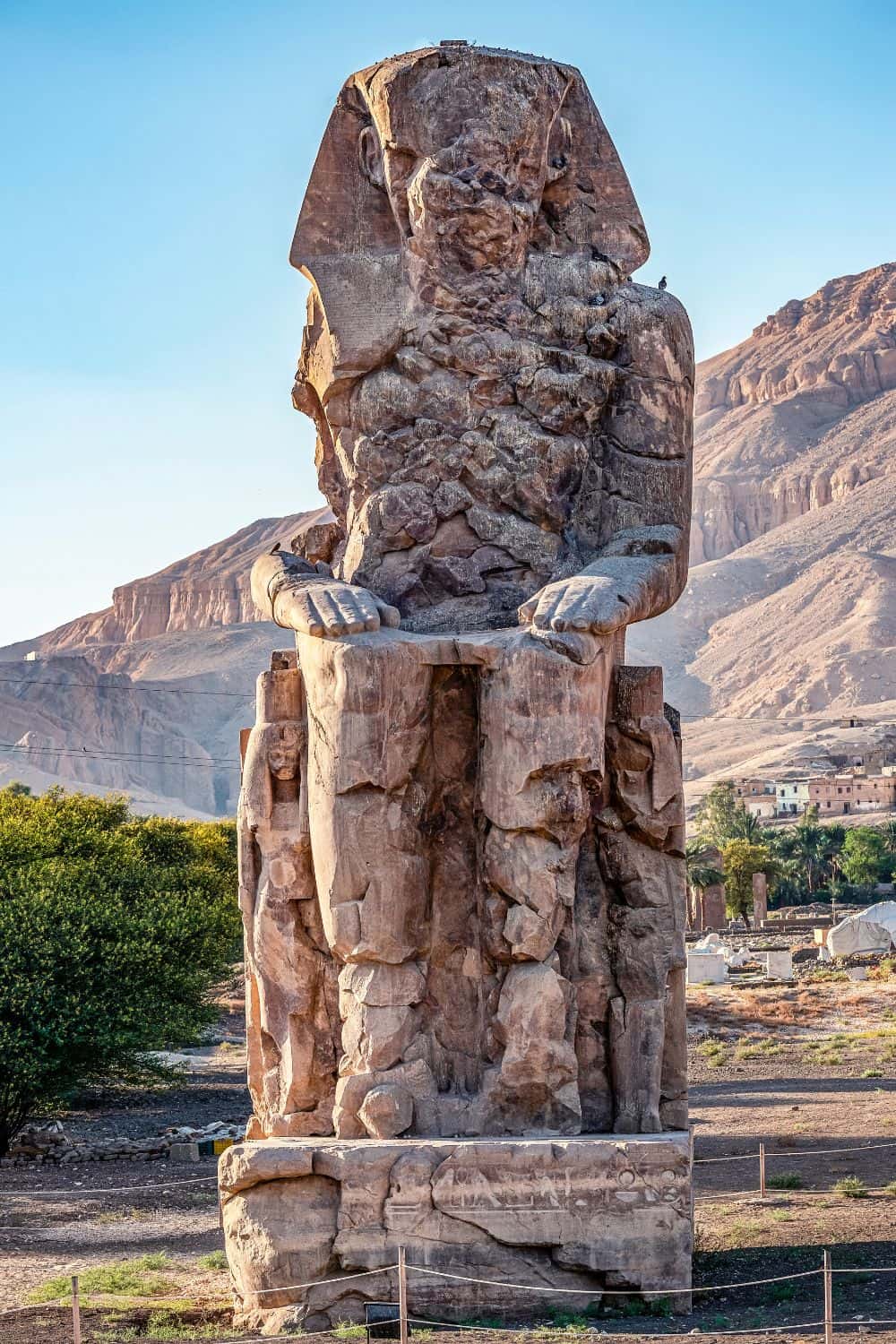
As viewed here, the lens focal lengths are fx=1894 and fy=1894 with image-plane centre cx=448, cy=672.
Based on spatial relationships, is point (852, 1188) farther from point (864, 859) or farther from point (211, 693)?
point (211, 693)

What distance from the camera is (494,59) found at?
8.46 m

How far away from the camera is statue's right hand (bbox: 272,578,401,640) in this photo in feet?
24.3

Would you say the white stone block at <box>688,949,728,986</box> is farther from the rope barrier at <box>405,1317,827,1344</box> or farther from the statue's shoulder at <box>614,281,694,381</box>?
the rope barrier at <box>405,1317,827,1344</box>

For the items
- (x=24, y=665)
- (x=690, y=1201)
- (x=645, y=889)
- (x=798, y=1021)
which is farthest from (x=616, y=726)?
(x=24, y=665)

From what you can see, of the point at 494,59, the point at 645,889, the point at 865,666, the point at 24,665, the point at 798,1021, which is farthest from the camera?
the point at 24,665

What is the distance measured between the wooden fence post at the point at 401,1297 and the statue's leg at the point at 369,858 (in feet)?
2.11

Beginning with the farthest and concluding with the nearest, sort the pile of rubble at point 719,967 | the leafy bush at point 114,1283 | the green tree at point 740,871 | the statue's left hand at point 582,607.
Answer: the green tree at point 740,871, the pile of rubble at point 719,967, the leafy bush at point 114,1283, the statue's left hand at point 582,607

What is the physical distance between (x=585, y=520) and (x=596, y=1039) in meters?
2.34

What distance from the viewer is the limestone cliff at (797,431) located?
568ft

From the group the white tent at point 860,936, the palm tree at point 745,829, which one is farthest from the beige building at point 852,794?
the white tent at point 860,936

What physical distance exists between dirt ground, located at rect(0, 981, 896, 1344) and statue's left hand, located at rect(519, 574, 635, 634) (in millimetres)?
2527

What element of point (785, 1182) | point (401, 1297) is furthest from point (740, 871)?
point (401, 1297)

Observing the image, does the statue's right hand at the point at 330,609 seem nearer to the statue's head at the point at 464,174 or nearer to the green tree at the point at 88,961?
the statue's head at the point at 464,174

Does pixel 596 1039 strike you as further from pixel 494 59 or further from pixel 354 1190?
pixel 494 59
